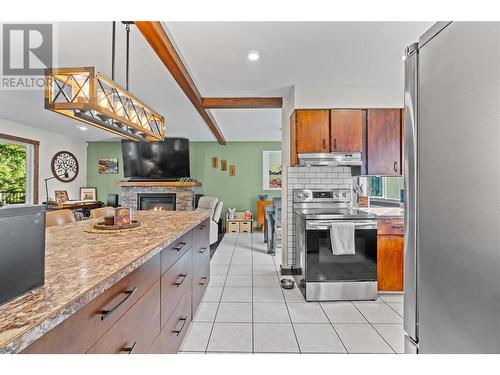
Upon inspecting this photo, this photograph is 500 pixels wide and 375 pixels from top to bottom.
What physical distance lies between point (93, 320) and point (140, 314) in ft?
1.21

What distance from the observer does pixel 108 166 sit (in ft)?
23.5

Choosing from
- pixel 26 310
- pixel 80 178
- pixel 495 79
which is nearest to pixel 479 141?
pixel 495 79

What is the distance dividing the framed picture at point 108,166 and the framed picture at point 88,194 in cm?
56

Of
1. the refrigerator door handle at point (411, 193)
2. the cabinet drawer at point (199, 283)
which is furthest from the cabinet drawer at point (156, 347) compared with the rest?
the refrigerator door handle at point (411, 193)

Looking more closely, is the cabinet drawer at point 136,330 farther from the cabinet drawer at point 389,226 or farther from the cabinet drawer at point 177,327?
the cabinet drawer at point 389,226

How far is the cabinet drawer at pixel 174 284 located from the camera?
4.97 feet

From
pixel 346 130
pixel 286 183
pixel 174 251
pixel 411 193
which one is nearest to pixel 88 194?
pixel 286 183

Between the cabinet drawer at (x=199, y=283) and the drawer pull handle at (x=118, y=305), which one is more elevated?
the drawer pull handle at (x=118, y=305)

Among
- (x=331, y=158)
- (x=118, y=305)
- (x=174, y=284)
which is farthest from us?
(x=331, y=158)

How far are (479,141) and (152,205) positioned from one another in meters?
6.56

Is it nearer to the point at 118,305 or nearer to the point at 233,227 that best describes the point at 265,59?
the point at 118,305
